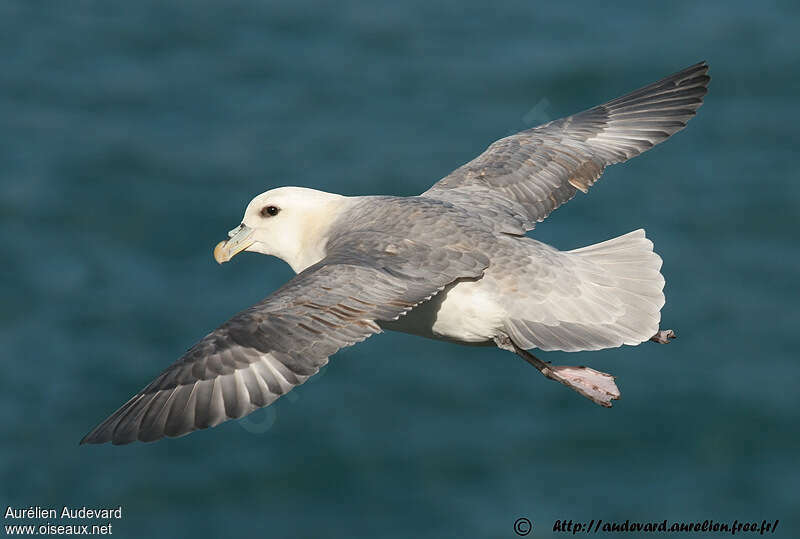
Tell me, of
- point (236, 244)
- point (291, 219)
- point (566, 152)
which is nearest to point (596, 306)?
point (566, 152)

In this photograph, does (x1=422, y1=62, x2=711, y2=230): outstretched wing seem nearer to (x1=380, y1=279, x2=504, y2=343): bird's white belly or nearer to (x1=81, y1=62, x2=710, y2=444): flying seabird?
(x1=81, y1=62, x2=710, y2=444): flying seabird

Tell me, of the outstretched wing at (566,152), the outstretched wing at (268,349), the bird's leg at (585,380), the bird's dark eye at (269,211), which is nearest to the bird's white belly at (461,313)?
the outstretched wing at (268,349)

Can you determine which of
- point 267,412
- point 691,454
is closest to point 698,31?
point 691,454

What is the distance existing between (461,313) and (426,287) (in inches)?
12.7

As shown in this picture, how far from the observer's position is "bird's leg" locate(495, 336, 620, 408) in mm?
7781

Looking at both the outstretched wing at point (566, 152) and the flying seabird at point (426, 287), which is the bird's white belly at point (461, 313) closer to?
the flying seabird at point (426, 287)

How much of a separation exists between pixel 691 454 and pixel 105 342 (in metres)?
6.29

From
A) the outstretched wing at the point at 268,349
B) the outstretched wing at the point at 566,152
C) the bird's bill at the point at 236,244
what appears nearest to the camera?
the outstretched wing at the point at 268,349

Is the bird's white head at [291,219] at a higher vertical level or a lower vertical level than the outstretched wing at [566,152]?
lower

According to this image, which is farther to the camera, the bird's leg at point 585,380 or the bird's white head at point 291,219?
the bird's white head at point 291,219

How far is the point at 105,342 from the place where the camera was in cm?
1484

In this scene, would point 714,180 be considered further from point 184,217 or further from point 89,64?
point 89,64

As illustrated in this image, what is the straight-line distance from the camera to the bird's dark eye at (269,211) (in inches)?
324

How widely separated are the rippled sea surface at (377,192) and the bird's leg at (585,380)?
17.7 feet
